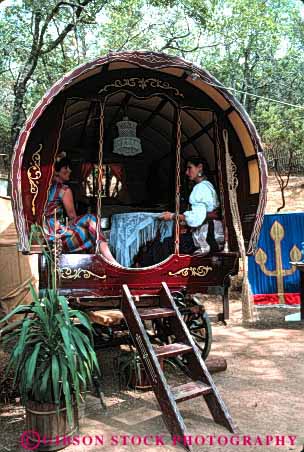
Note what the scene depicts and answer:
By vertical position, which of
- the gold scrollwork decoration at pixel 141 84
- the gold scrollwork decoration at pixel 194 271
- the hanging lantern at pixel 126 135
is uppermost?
the gold scrollwork decoration at pixel 141 84

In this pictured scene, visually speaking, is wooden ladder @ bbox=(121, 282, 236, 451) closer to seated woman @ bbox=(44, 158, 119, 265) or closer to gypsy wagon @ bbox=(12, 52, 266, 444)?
gypsy wagon @ bbox=(12, 52, 266, 444)

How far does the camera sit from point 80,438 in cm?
351

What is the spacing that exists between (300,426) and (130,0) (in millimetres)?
12622

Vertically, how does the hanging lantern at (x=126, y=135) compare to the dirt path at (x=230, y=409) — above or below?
above

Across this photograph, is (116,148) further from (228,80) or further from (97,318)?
(228,80)

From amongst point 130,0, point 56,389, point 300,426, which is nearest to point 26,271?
point 56,389

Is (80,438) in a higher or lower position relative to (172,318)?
lower

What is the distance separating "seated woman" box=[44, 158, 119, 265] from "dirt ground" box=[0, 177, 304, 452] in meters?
1.43

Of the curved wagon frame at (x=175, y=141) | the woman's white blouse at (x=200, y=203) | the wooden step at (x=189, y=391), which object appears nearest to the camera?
the wooden step at (x=189, y=391)

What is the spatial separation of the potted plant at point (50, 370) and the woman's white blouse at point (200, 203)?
2133 mm

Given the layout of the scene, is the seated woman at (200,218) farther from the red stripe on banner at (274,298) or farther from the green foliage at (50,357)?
the red stripe on banner at (274,298)

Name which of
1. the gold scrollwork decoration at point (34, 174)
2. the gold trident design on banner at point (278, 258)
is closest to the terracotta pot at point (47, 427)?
the gold scrollwork decoration at point (34, 174)

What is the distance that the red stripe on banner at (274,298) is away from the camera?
30.9ft

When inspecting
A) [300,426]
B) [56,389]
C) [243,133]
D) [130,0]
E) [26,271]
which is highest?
[130,0]
